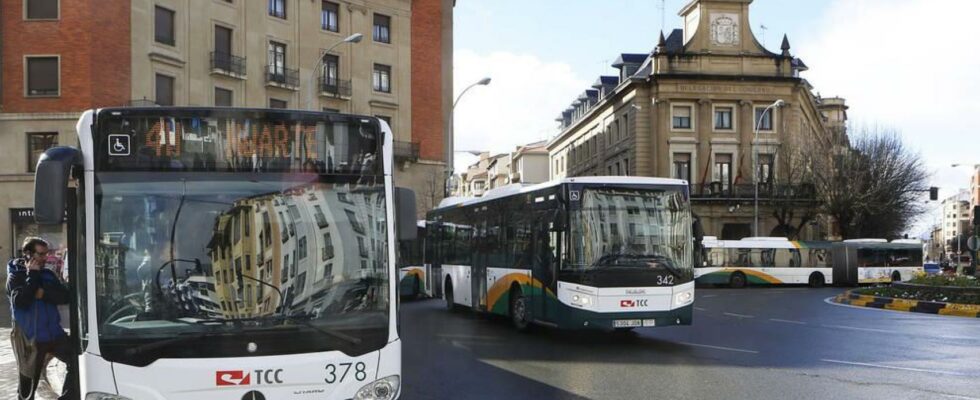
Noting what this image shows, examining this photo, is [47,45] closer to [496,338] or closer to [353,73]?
[353,73]

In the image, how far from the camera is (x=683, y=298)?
1446cm

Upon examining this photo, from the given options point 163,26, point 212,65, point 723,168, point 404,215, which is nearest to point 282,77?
point 212,65

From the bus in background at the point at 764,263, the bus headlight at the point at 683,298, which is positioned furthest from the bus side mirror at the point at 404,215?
the bus in background at the point at 764,263

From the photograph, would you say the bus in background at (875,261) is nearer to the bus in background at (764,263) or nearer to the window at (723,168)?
the bus in background at (764,263)

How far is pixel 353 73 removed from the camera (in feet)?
153

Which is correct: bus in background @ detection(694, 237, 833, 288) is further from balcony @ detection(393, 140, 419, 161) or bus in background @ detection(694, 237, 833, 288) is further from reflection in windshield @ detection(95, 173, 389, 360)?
reflection in windshield @ detection(95, 173, 389, 360)

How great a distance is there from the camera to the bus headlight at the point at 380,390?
6.01 m

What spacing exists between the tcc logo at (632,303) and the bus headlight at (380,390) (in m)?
8.39

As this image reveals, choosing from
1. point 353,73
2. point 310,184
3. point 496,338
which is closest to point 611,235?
point 496,338

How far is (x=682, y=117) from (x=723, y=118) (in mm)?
2640

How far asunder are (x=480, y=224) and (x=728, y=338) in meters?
5.87

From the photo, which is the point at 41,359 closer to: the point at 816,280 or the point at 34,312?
the point at 34,312

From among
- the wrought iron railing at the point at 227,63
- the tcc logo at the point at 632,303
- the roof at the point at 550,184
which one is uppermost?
the wrought iron railing at the point at 227,63

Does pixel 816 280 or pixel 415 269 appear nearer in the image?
pixel 415 269
